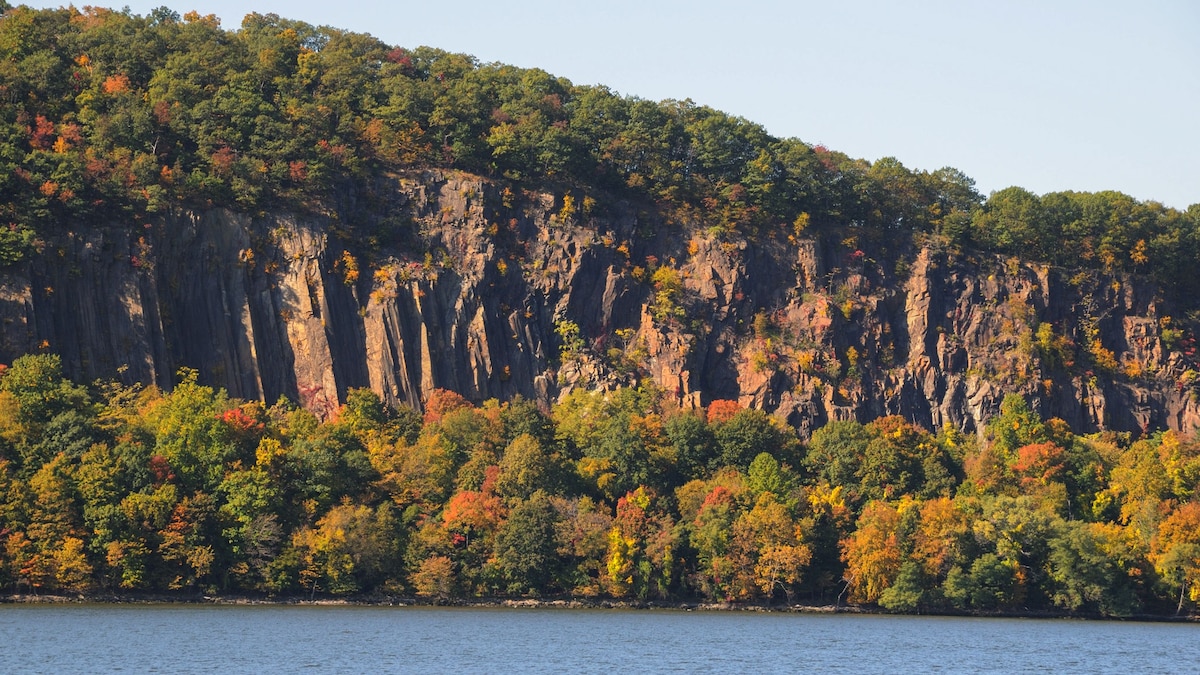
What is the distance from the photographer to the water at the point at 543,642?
68312mm

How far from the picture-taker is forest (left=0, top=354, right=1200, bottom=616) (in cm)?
9050

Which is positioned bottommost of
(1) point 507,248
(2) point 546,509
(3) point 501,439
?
(2) point 546,509

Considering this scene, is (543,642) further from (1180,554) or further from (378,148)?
(378,148)

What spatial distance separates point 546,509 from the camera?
323 ft

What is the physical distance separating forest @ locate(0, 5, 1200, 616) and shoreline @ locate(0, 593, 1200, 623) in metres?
0.46

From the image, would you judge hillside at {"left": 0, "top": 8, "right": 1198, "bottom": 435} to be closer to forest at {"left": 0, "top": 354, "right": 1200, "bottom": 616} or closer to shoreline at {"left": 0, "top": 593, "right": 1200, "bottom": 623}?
forest at {"left": 0, "top": 354, "right": 1200, "bottom": 616}

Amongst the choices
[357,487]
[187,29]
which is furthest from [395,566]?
[187,29]

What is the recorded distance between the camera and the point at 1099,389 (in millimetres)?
127938

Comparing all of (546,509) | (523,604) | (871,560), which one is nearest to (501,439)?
(546,509)

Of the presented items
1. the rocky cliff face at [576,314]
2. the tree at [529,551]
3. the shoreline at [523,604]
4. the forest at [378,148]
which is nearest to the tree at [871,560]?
the shoreline at [523,604]

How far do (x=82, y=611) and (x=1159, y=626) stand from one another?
2021 inches

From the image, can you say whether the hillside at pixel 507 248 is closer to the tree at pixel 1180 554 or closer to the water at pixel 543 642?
the tree at pixel 1180 554

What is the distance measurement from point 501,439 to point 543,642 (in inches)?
1175

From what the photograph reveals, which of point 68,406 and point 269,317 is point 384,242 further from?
point 68,406
